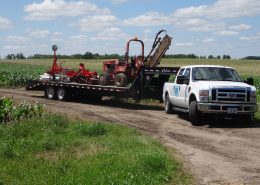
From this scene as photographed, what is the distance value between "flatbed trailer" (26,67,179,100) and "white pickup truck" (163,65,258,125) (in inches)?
154

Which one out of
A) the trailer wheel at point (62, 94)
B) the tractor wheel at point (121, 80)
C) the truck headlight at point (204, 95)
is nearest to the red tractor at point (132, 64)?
the tractor wheel at point (121, 80)

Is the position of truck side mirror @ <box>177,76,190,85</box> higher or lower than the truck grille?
higher

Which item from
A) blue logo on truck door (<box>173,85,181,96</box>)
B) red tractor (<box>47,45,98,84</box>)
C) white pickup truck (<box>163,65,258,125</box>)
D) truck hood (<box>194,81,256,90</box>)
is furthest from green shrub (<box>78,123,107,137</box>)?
red tractor (<box>47,45,98,84</box>)

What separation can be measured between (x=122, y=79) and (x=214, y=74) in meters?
5.88

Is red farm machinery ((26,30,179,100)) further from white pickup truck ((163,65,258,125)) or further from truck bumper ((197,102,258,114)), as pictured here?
truck bumper ((197,102,258,114))

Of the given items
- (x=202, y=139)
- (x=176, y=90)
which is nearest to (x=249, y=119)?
(x=176, y=90)

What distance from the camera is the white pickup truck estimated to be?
15.4 m

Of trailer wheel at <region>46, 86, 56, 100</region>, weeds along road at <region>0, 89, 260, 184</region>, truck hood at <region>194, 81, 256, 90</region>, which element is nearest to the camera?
weeds along road at <region>0, 89, 260, 184</region>

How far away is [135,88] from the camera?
20766 mm

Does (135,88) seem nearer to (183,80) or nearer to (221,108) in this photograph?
(183,80)

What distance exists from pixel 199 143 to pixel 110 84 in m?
10.7

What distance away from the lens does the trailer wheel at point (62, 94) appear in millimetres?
23844

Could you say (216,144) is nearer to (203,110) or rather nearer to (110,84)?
(203,110)

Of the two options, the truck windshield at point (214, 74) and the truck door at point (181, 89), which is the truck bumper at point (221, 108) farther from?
the truck door at point (181, 89)
